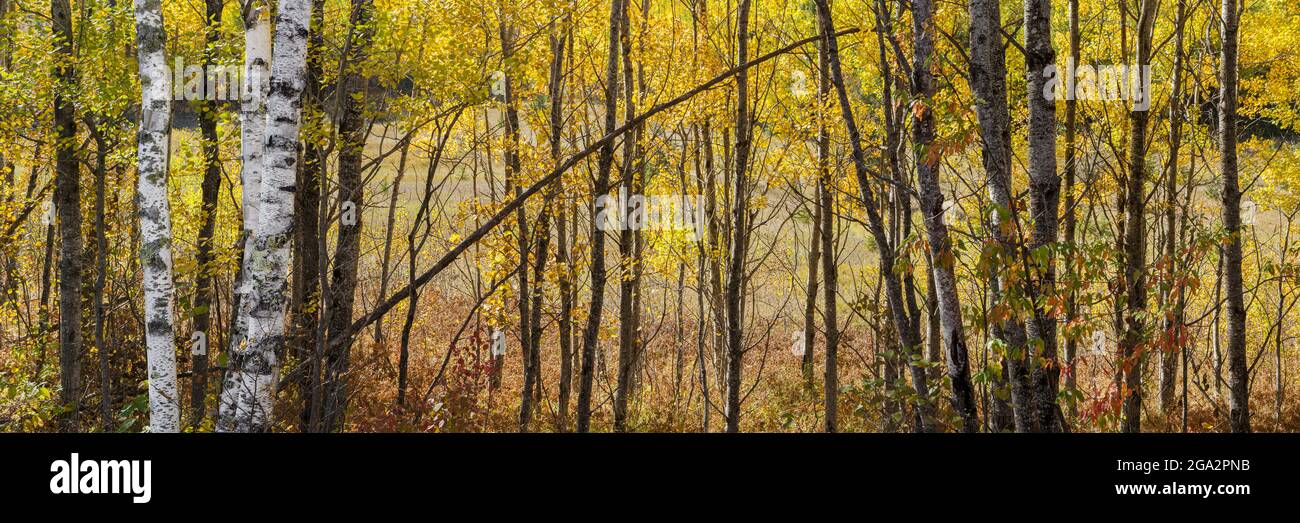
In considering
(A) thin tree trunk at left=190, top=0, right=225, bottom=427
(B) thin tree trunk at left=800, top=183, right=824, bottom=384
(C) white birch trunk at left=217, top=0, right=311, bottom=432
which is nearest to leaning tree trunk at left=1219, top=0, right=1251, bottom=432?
(B) thin tree trunk at left=800, top=183, right=824, bottom=384

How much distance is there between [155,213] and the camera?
577cm

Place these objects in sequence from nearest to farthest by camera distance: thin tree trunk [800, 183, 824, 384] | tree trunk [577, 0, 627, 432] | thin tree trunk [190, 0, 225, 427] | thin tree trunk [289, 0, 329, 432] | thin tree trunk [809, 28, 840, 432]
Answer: thin tree trunk [289, 0, 329, 432], tree trunk [577, 0, 627, 432], thin tree trunk [190, 0, 225, 427], thin tree trunk [809, 28, 840, 432], thin tree trunk [800, 183, 824, 384]

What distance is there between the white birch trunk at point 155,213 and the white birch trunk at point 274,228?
3.49 ft

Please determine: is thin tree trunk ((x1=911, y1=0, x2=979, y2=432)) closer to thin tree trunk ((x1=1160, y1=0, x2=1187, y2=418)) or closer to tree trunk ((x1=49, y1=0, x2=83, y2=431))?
thin tree trunk ((x1=1160, y1=0, x2=1187, y2=418))

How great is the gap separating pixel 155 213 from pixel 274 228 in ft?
4.45

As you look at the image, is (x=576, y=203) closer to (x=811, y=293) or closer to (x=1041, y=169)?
(x=811, y=293)

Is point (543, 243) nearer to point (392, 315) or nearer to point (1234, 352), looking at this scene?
point (392, 315)

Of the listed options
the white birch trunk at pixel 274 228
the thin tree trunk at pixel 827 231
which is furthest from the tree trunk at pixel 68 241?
the thin tree trunk at pixel 827 231

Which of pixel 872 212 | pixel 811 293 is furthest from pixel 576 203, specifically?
pixel 872 212

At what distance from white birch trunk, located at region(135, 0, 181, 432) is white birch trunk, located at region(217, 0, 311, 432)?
106 cm

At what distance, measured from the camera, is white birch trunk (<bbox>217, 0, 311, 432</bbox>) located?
5043 mm

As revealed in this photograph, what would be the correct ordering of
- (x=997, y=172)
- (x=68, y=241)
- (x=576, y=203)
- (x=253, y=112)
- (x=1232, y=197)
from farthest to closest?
(x=576, y=203), (x=68, y=241), (x=1232, y=197), (x=253, y=112), (x=997, y=172)

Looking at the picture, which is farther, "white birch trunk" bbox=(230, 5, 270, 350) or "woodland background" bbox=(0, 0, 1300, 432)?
"white birch trunk" bbox=(230, 5, 270, 350)
